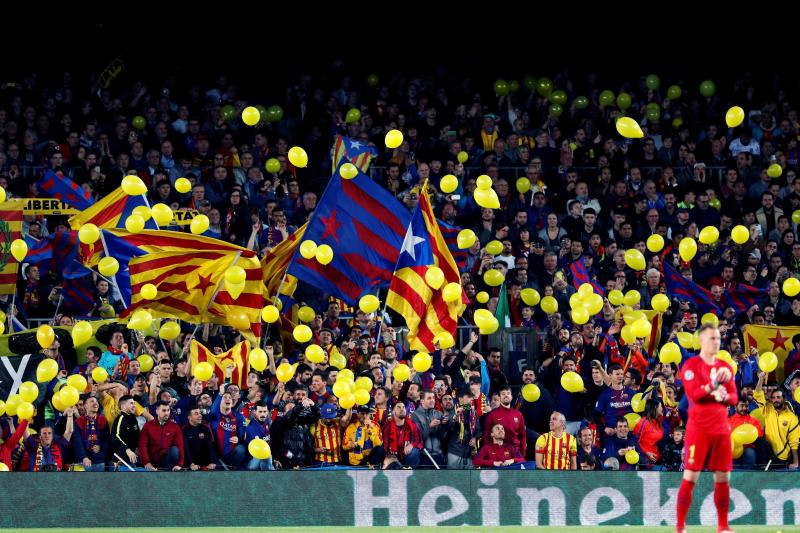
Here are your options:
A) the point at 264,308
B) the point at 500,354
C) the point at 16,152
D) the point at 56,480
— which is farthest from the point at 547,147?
the point at 56,480

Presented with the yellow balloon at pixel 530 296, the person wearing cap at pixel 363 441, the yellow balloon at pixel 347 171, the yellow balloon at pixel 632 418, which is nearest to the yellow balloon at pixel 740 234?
the yellow balloon at pixel 530 296

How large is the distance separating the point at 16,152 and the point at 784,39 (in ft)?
44.3

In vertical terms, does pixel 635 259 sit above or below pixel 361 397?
above

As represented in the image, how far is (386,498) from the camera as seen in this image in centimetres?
1432

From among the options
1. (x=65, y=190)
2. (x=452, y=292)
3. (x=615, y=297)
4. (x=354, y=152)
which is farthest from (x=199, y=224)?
(x=615, y=297)

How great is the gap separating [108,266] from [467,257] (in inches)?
185

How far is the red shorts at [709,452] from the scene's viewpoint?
429 inches

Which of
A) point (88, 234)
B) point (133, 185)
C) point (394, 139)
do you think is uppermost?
point (394, 139)

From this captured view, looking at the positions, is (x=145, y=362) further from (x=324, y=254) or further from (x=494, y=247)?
(x=494, y=247)

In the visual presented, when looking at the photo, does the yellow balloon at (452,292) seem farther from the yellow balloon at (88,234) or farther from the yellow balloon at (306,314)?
the yellow balloon at (88,234)

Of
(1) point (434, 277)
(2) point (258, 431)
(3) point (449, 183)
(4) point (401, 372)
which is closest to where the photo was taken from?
(2) point (258, 431)

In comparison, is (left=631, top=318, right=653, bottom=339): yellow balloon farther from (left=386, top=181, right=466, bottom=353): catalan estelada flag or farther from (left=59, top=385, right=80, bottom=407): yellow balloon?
(left=59, top=385, right=80, bottom=407): yellow balloon

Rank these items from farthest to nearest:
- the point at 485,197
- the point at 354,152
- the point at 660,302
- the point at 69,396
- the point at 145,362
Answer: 1. the point at 354,152
2. the point at 485,197
3. the point at 660,302
4. the point at 145,362
5. the point at 69,396

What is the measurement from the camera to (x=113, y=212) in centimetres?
1803
